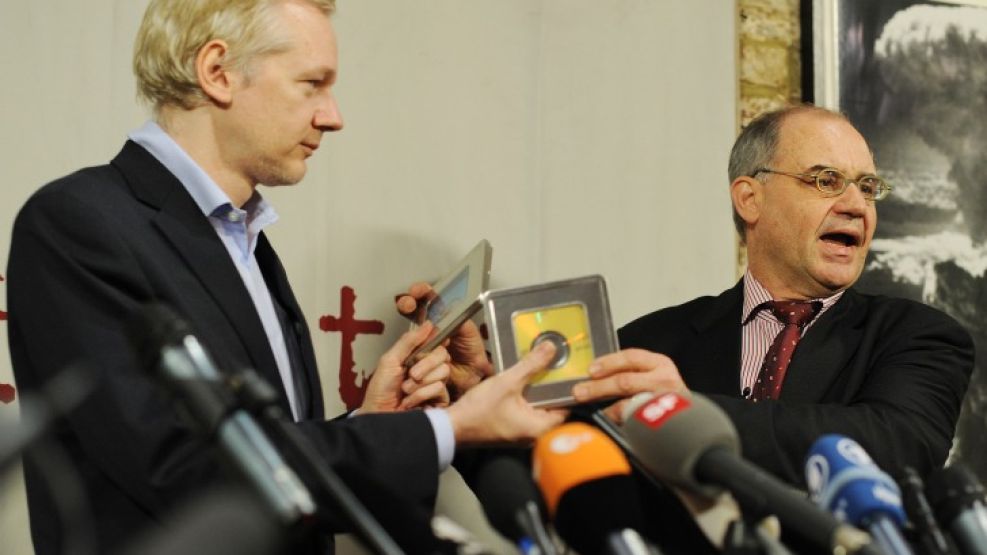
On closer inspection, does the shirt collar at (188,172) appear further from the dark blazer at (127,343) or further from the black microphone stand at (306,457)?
the black microphone stand at (306,457)

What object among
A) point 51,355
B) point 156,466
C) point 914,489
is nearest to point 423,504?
point 156,466

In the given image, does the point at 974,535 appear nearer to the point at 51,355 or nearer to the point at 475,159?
the point at 51,355

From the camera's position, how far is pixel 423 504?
1938mm

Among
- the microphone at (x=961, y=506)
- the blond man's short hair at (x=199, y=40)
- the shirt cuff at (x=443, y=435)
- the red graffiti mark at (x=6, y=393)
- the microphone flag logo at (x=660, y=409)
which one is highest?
the blond man's short hair at (x=199, y=40)

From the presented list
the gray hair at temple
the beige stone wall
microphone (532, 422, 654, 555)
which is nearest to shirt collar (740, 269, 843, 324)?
the gray hair at temple

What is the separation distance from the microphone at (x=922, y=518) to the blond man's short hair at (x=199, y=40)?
4.37ft

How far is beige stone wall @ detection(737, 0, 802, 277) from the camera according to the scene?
3705 mm

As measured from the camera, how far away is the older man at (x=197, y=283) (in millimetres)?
1856

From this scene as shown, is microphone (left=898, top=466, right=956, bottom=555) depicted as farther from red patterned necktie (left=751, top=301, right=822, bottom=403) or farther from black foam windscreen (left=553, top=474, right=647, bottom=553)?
red patterned necktie (left=751, top=301, right=822, bottom=403)

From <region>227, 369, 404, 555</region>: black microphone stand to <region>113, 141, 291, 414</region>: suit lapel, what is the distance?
726mm

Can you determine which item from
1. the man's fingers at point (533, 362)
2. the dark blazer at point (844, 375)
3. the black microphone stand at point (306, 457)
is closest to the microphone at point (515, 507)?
the black microphone stand at point (306, 457)

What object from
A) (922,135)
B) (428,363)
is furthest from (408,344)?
(922,135)

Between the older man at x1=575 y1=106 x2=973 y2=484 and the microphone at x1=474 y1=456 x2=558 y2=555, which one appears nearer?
the microphone at x1=474 y1=456 x2=558 y2=555

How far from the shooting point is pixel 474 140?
3295 mm
